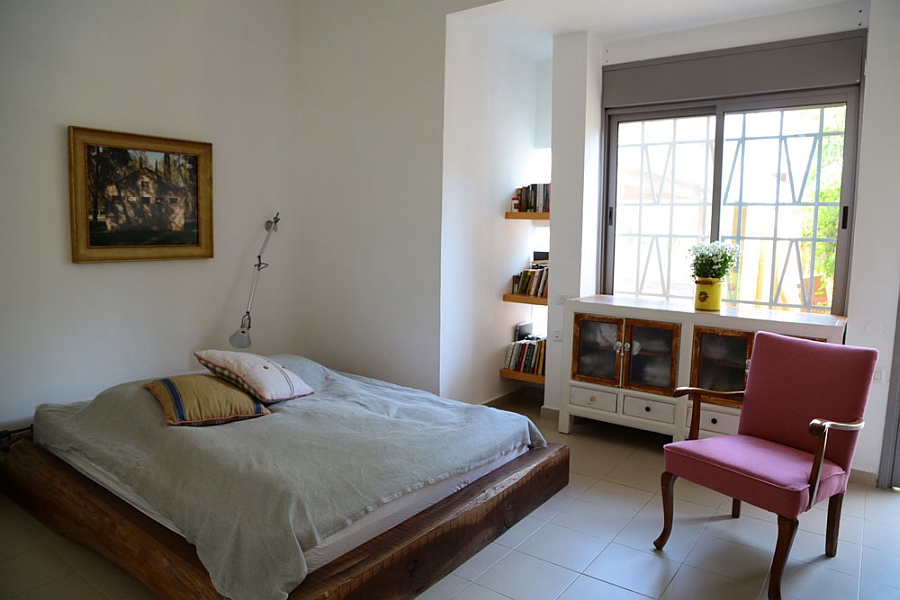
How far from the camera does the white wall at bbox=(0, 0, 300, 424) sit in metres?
3.38

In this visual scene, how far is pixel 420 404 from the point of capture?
11.3ft

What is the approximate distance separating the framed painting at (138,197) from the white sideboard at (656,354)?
249 centimetres

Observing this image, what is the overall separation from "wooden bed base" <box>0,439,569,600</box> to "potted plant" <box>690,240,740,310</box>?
1.35 meters

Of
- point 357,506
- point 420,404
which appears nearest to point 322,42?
point 420,404

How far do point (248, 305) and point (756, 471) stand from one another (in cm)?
336

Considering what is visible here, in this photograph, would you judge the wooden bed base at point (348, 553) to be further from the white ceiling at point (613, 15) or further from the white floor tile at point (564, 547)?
the white ceiling at point (613, 15)

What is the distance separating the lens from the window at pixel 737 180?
147 inches

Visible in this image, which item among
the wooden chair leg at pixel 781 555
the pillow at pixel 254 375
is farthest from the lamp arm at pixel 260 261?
the wooden chair leg at pixel 781 555

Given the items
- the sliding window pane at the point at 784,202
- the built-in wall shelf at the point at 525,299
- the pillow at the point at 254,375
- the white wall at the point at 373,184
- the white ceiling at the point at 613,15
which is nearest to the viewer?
the pillow at the point at 254,375

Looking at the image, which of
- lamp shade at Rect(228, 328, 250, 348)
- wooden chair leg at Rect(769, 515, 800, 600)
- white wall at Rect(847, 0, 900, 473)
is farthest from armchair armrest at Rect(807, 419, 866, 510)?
lamp shade at Rect(228, 328, 250, 348)

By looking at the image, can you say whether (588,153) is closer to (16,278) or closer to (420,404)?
(420,404)

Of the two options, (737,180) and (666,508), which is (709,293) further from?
(666,508)

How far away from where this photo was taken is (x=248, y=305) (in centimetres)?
451

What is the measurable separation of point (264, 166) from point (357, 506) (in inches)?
118
